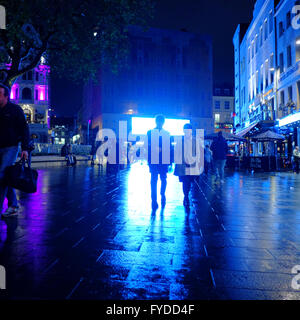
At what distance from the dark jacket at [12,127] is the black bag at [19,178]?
0.32 meters

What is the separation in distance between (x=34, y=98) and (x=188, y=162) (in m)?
58.0

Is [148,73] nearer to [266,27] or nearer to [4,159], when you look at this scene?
[266,27]

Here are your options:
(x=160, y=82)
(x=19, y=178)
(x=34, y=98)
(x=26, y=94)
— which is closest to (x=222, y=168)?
(x=19, y=178)

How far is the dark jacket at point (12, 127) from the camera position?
13.4 feet

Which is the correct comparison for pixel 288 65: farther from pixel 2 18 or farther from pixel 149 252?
pixel 149 252

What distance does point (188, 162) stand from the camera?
6824 millimetres

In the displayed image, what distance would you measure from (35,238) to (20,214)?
5.97ft

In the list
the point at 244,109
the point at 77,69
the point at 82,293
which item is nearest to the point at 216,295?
the point at 82,293

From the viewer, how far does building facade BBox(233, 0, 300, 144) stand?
24.6 meters

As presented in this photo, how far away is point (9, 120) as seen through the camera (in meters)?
4.12

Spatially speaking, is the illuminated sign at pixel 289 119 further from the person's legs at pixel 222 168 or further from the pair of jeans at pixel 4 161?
the pair of jeans at pixel 4 161

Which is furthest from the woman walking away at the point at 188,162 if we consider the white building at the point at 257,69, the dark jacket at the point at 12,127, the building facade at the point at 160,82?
the building facade at the point at 160,82

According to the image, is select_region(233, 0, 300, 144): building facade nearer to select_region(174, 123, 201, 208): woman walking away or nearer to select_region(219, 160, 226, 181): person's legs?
select_region(219, 160, 226, 181): person's legs

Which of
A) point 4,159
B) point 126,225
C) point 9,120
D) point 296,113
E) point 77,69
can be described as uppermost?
point 77,69
